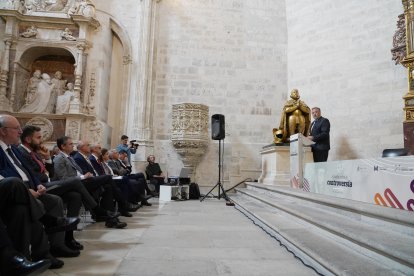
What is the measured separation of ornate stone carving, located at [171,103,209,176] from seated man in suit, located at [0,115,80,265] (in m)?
5.25

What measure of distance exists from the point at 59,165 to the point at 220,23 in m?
6.98

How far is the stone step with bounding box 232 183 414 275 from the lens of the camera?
1.72 m

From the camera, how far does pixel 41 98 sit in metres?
7.75

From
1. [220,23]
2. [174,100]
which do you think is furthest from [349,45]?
[174,100]

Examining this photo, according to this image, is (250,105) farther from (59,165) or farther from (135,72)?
(59,165)

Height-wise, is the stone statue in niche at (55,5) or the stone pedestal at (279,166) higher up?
the stone statue in niche at (55,5)

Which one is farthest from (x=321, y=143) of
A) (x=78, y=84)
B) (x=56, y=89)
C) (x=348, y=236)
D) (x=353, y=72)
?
(x=56, y=89)

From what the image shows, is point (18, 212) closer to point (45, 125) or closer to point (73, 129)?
point (73, 129)

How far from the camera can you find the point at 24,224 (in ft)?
5.99

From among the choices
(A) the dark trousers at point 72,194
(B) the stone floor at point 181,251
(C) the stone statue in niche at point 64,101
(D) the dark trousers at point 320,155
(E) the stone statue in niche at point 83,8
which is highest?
Answer: (E) the stone statue in niche at point 83,8

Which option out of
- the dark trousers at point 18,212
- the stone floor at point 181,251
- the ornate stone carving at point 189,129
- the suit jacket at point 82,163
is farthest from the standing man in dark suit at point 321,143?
the dark trousers at point 18,212

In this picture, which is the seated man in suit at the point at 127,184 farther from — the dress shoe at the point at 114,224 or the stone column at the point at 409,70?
the stone column at the point at 409,70

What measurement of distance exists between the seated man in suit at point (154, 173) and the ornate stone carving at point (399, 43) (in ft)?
19.6

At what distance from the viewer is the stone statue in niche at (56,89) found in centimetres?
780
